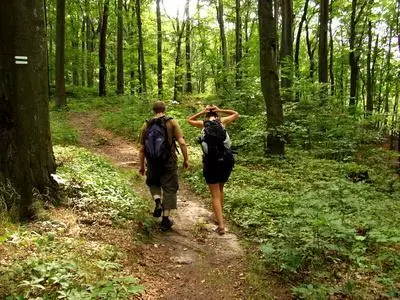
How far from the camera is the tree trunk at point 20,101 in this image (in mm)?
5828

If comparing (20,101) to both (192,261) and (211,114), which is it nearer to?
(211,114)

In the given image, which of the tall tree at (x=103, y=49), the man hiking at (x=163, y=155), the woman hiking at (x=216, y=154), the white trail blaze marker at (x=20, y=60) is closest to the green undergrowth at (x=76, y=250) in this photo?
the man hiking at (x=163, y=155)

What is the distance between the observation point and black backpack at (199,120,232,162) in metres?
6.67

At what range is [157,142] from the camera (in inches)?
259

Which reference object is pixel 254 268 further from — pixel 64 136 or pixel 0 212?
pixel 64 136

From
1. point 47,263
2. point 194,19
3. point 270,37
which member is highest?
point 194,19

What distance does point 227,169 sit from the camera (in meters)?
6.88

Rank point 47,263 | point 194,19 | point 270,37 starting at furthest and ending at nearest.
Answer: point 194,19, point 270,37, point 47,263

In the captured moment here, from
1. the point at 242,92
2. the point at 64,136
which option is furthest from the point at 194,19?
the point at 64,136

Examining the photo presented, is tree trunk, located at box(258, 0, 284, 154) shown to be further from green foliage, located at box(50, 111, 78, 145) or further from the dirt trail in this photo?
green foliage, located at box(50, 111, 78, 145)

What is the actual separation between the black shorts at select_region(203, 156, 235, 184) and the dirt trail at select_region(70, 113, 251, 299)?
33.9 inches

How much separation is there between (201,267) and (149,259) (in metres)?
0.75

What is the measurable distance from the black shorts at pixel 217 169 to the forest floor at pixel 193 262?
0.87 meters

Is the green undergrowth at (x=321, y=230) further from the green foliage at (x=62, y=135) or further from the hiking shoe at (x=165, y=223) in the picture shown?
the green foliage at (x=62, y=135)
